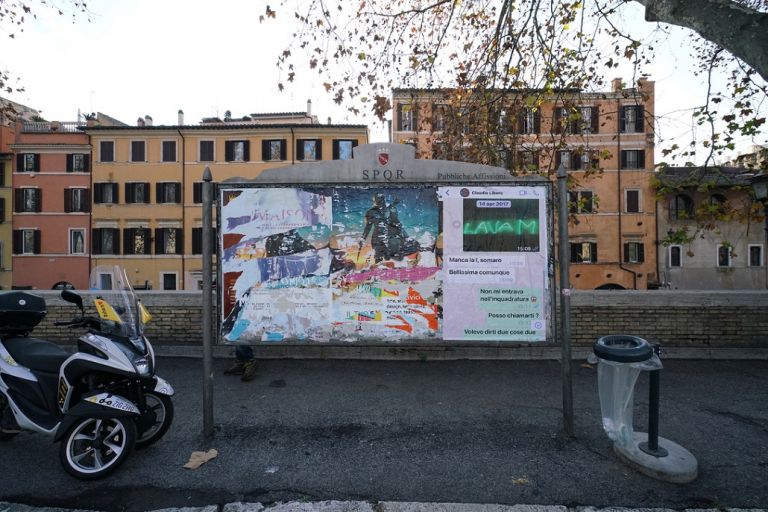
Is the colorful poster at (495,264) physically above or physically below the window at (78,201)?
below

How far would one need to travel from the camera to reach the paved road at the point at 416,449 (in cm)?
341

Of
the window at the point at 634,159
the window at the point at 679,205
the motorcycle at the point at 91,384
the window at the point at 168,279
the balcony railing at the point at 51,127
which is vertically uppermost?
the balcony railing at the point at 51,127

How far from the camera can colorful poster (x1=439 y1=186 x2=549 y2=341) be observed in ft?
15.9

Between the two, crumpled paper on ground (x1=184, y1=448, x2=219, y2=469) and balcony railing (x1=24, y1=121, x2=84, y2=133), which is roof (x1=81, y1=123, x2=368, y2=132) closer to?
balcony railing (x1=24, y1=121, x2=84, y2=133)

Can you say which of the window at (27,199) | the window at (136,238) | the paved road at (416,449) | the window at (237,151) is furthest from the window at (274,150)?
the paved road at (416,449)

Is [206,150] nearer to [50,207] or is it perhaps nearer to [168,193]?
[168,193]

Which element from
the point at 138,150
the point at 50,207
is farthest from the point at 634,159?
the point at 50,207

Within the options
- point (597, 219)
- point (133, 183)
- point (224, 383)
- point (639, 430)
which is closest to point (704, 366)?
point (639, 430)

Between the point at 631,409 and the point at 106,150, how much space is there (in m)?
43.6

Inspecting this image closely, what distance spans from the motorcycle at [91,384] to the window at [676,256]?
128ft

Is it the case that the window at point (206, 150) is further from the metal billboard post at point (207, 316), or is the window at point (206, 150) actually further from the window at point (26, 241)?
the metal billboard post at point (207, 316)

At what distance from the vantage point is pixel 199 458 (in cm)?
398

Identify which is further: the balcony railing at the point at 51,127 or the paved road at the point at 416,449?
the balcony railing at the point at 51,127

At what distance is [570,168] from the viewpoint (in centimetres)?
3312
